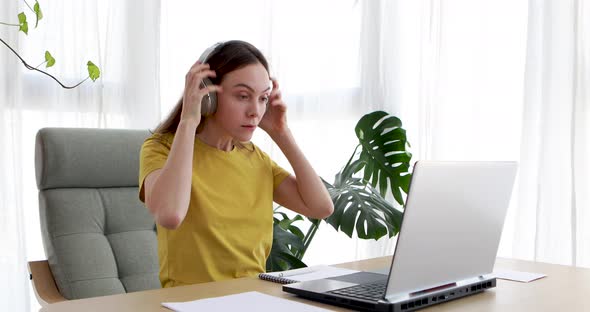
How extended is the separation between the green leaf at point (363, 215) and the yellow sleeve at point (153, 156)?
104cm

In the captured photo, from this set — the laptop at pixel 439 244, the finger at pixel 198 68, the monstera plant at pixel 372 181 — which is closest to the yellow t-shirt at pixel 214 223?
the finger at pixel 198 68

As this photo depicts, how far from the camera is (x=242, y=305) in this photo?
1.10m

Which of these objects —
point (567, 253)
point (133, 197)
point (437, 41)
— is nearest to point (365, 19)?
point (437, 41)

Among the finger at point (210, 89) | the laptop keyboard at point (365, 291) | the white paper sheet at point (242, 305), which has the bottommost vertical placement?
the white paper sheet at point (242, 305)

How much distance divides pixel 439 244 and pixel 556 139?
61.6 inches

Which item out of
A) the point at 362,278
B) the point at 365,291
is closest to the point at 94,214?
the point at 362,278

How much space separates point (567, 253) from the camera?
8.00 ft

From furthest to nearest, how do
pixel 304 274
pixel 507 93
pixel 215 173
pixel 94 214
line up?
pixel 507 93, pixel 94 214, pixel 215 173, pixel 304 274

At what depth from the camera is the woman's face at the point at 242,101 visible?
1517 millimetres

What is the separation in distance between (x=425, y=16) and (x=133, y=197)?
1.65 m

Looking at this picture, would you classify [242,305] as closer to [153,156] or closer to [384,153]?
[153,156]

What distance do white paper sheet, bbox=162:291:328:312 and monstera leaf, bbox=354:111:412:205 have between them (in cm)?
170

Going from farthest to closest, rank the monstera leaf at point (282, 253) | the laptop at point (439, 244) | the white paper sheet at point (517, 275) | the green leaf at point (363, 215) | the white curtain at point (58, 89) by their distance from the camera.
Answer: the white curtain at point (58, 89) → the green leaf at point (363, 215) → the monstera leaf at point (282, 253) → the white paper sheet at point (517, 275) → the laptop at point (439, 244)

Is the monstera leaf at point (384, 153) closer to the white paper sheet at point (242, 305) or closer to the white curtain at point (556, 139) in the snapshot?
the white curtain at point (556, 139)
